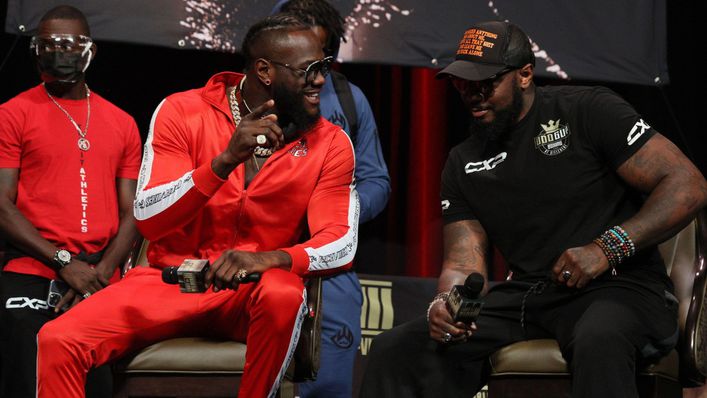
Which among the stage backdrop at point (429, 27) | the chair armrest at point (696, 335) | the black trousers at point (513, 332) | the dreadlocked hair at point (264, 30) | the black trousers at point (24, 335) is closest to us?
the black trousers at point (513, 332)

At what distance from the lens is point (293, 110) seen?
3619 mm

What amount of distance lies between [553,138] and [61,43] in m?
2.10

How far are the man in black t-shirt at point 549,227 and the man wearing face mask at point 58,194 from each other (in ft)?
4.50

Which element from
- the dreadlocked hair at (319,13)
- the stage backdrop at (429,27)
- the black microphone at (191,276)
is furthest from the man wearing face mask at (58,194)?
the black microphone at (191,276)

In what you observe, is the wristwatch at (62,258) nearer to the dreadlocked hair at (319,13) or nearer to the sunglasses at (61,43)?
the sunglasses at (61,43)

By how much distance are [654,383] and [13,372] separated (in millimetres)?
2398

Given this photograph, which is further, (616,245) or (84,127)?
(84,127)

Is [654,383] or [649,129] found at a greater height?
[649,129]

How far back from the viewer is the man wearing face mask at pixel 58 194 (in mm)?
3975

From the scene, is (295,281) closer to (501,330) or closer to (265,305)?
(265,305)

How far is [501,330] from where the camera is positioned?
336 centimetres

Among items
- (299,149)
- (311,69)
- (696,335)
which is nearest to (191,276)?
(299,149)

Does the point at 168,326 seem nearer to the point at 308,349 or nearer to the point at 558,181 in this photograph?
the point at 308,349

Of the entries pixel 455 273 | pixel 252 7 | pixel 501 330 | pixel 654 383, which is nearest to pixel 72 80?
pixel 252 7
